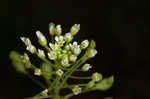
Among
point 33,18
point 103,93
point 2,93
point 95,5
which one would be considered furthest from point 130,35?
point 2,93

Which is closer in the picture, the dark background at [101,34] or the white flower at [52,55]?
the white flower at [52,55]

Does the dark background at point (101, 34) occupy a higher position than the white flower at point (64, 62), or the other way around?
the dark background at point (101, 34)

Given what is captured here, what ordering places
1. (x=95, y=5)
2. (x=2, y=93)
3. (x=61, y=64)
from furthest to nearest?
(x=95, y=5), (x=2, y=93), (x=61, y=64)

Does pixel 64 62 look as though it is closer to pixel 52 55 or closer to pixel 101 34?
pixel 52 55

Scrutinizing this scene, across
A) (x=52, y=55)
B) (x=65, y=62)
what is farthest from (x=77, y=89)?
(x=52, y=55)

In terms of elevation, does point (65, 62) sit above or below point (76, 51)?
below

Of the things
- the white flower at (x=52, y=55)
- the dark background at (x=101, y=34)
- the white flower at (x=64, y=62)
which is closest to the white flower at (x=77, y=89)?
the white flower at (x=64, y=62)

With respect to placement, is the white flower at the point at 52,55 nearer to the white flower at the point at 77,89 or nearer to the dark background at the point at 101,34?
the white flower at the point at 77,89

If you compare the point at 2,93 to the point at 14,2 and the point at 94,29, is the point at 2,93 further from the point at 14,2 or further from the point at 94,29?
the point at 94,29

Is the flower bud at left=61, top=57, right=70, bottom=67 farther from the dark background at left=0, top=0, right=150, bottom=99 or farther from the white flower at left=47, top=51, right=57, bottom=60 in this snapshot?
the dark background at left=0, top=0, right=150, bottom=99
